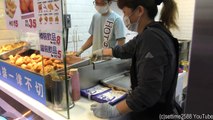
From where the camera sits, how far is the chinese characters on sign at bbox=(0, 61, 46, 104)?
43.5 inches

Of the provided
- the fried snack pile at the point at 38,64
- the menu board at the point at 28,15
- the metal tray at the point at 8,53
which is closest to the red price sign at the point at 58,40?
the fried snack pile at the point at 38,64

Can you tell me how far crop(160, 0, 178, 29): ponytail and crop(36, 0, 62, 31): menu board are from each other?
0.53 metres

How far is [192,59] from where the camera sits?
1.57ft

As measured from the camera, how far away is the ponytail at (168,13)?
3.33 ft

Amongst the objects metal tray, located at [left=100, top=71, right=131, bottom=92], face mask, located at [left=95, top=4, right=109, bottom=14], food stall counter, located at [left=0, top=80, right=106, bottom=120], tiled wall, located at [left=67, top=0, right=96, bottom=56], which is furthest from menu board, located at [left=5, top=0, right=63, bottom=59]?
tiled wall, located at [left=67, top=0, right=96, bottom=56]

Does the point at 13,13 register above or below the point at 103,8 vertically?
below

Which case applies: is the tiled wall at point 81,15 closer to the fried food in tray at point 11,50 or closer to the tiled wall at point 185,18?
the fried food in tray at point 11,50

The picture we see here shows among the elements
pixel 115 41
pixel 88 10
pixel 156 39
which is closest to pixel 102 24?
pixel 115 41

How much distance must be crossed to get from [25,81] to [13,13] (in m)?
0.52

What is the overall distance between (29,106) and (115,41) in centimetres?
130

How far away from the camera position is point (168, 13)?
3.36ft

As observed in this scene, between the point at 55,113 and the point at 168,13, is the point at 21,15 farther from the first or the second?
the point at 168,13

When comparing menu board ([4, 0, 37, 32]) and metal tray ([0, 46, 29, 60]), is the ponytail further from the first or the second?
metal tray ([0, 46, 29, 60])

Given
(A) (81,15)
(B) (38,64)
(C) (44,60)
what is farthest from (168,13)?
(A) (81,15)
